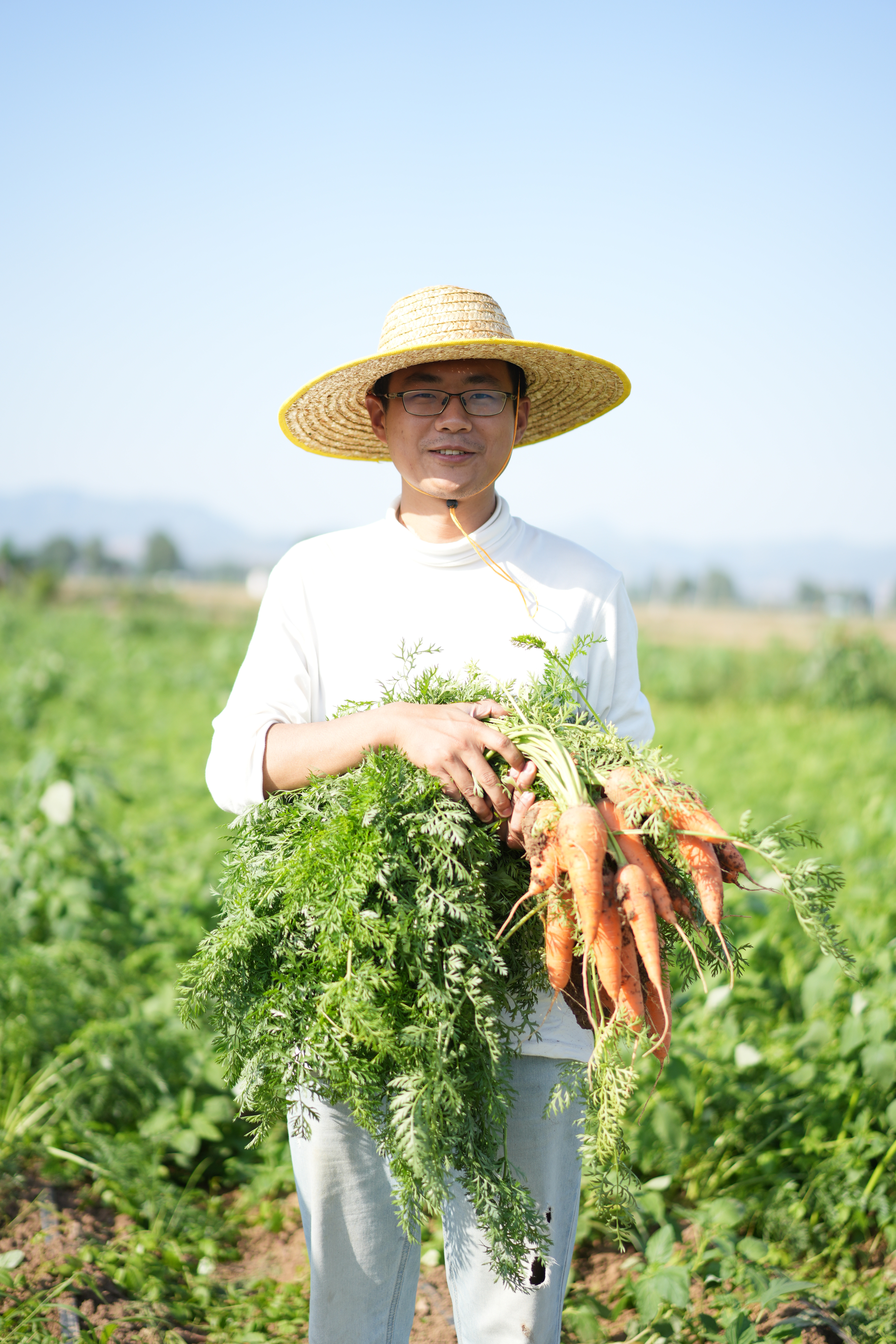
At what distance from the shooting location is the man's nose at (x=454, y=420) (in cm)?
192

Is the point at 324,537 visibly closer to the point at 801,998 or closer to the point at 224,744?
the point at 224,744

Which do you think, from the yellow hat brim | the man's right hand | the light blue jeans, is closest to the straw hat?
the yellow hat brim

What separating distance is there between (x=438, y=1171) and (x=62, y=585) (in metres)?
37.4

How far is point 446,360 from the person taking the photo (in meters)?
1.97

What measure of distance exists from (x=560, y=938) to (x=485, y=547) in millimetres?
793

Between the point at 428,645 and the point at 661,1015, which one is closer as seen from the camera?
the point at 661,1015

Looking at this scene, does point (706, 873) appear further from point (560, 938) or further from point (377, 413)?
point (377, 413)

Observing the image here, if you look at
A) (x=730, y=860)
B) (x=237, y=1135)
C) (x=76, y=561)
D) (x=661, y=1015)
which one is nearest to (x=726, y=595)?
(x=76, y=561)

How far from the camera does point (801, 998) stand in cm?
351

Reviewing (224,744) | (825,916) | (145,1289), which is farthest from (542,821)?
(145,1289)

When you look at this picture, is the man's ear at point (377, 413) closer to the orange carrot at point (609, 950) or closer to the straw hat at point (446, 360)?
the straw hat at point (446, 360)

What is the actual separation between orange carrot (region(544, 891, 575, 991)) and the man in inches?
8.5

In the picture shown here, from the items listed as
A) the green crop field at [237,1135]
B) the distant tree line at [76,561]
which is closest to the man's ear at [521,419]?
the green crop field at [237,1135]

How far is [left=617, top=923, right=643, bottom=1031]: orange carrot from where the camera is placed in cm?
166
